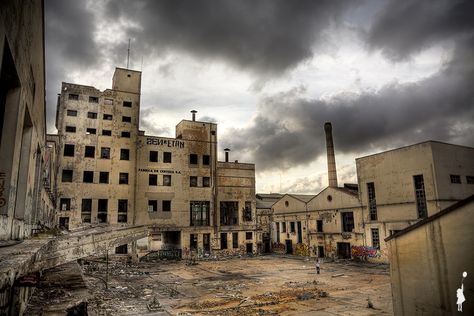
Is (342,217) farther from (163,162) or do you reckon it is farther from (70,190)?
(70,190)

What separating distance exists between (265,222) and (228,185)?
11.3m

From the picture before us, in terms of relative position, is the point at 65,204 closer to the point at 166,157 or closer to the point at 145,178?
the point at 145,178

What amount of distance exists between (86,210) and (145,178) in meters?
6.47

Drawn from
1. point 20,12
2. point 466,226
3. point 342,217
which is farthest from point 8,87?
point 342,217

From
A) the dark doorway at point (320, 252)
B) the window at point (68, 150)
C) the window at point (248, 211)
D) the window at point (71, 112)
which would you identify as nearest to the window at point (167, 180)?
the window at point (68, 150)

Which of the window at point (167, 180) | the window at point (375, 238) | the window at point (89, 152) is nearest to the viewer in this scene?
the window at point (375, 238)

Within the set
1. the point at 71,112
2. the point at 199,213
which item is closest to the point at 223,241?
the point at 199,213

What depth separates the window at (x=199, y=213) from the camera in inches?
1443

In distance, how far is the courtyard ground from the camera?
47.5 ft

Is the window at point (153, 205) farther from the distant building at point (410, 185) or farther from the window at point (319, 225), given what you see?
the distant building at point (410, 185)

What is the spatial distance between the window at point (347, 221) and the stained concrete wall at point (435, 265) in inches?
906

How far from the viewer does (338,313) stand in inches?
545

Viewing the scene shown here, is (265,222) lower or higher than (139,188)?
lower

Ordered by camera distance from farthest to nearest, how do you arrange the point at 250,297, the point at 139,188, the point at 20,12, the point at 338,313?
1. the point at 139,188
2. the point at 250,297
3. the point at 338,313
4. the point at 20,12
